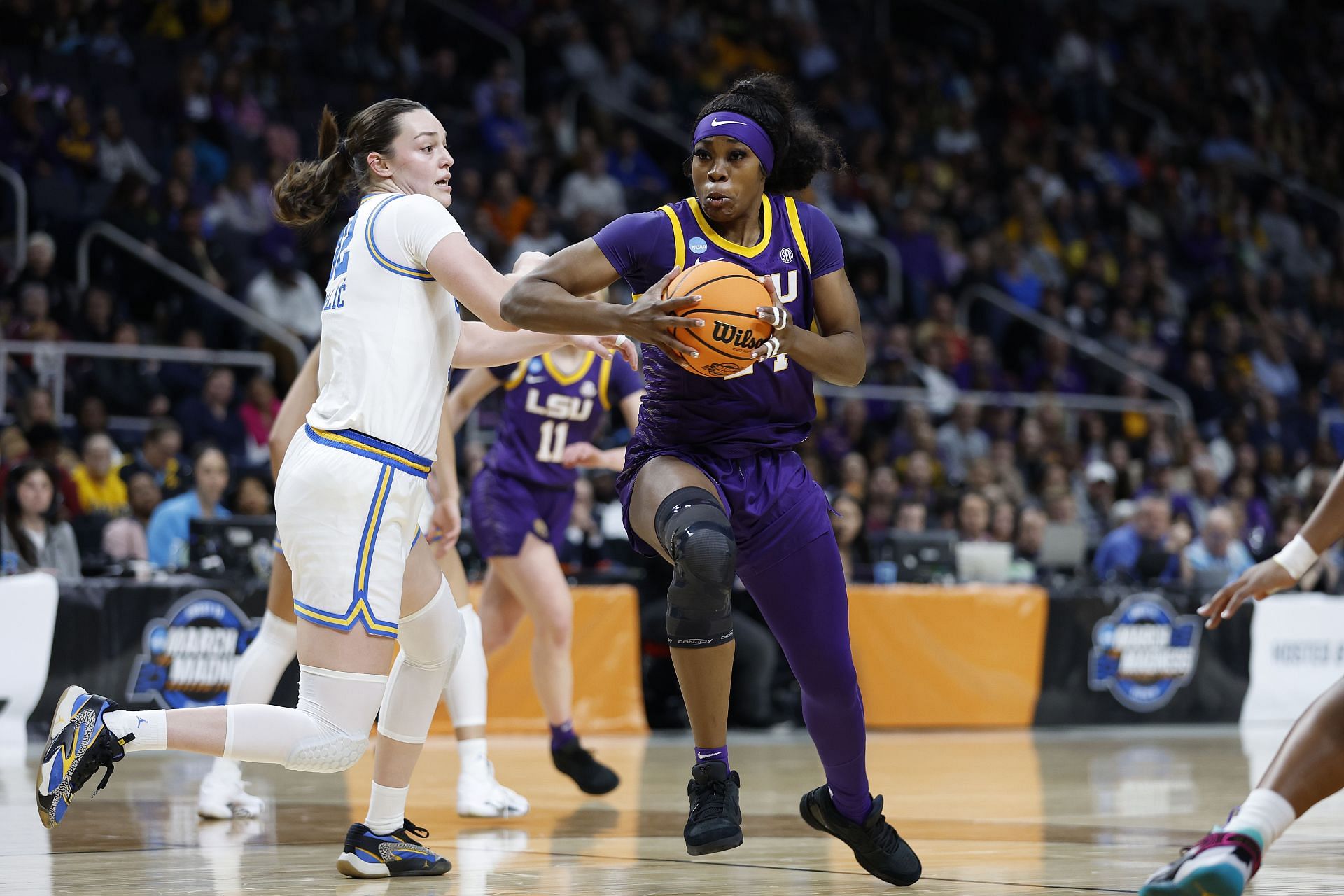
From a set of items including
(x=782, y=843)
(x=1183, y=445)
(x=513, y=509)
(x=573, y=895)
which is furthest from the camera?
(x=1183, y=445)

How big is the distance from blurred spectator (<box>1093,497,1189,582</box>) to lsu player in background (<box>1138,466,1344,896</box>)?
921 cm

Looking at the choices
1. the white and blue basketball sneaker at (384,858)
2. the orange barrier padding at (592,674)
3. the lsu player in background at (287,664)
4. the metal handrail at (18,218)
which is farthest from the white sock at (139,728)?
the metal handrail at (18,218)

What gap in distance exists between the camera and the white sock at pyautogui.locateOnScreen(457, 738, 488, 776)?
6477 mm

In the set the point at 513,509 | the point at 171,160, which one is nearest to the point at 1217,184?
the point at 171,160

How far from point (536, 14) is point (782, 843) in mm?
13951

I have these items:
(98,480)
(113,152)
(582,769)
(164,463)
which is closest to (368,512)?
(582,769)

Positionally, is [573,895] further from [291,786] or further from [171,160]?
[171,160]

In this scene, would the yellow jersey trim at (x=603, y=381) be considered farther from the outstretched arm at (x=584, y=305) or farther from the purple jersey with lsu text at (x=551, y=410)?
the outstretched arm at (x=584, y=305)

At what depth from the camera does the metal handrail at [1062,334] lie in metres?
17.8

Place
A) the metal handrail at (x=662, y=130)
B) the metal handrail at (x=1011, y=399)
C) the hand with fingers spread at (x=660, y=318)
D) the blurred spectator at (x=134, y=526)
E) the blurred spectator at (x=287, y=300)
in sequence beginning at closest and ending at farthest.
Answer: the hand with fingers spread at (x=660, y=318), the blurred spectator at (x=134, y=526), the blurred spectator at (x=287, y=300), the metal handrail at (x=1011, y=399), the metal handrail at (x=662, y=130)

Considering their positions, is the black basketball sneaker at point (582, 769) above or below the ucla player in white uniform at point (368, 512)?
below

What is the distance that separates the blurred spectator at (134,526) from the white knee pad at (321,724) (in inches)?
261

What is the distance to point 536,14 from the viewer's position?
18266mm

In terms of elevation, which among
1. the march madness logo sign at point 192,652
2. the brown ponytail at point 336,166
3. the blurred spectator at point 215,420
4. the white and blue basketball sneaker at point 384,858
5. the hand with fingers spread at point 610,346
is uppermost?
the brown ponytail at point 336,166
